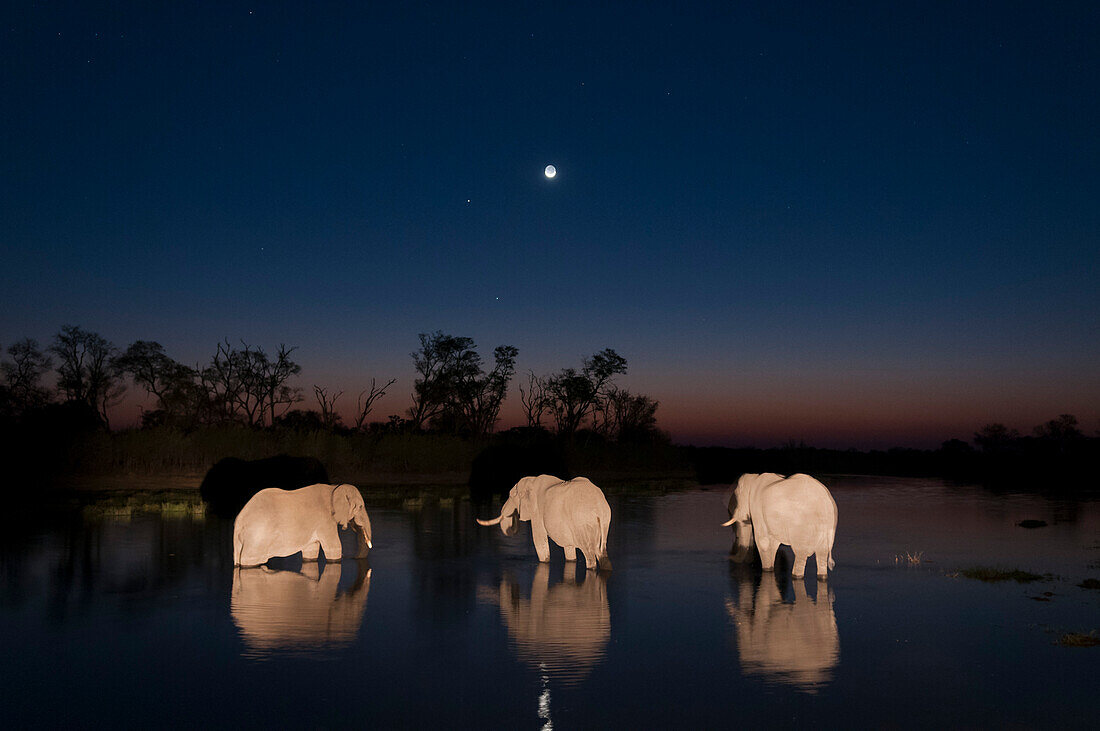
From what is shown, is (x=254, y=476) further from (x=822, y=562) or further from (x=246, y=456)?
(x=822, y=562)

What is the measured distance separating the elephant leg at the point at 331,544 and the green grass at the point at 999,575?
1028cm

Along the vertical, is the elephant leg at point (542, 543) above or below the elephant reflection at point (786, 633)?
above

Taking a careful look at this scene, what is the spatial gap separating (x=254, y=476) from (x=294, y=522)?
19800mm

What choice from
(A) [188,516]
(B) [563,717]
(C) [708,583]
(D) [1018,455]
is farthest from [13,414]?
(D) [1018,455]

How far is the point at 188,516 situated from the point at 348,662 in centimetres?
1620

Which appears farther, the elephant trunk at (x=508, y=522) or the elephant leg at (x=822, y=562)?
the elephant trunk at (x=508, y=522)

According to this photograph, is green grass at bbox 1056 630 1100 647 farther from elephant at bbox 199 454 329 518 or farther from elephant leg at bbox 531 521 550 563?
elephant at bbox 199 454 329 518

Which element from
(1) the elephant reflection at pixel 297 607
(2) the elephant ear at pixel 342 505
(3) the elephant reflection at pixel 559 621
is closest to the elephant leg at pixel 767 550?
(3) the elephant reflection at pixel 559 621

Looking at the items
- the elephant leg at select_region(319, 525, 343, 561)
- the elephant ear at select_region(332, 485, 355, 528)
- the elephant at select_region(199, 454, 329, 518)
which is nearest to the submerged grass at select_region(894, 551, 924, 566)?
the elephant ear at select_region(332, 485, 355, 528)

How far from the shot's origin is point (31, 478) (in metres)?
30.9

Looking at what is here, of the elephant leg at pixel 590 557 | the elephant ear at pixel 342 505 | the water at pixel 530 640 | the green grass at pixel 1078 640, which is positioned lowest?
the water at pixel 530 640

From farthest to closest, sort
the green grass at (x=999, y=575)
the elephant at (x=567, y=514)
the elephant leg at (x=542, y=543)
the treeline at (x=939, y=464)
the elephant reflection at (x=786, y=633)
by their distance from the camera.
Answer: the treeline at (x=939, y=464) < the elephant leg at (x=542, y=543) < the green grass at (x=999, y=575) < the elephant at (x=567, y=514) < the elephant reflection at (x=786, y=633)

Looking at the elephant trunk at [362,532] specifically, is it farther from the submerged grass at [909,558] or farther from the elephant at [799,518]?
the submerged grass at [909,558]

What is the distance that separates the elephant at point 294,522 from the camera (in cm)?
1359
